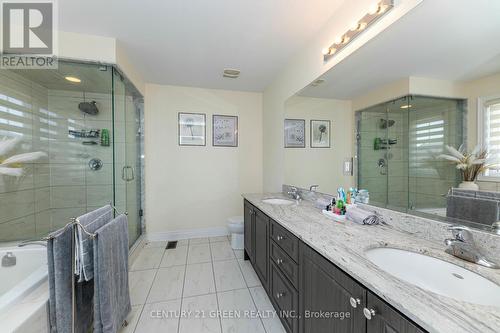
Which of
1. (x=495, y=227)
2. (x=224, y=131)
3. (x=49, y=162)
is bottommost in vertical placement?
(x=495, y=227)

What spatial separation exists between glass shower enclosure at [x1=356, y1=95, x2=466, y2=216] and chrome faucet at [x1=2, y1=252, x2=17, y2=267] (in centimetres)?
280

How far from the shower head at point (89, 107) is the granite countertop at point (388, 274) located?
248 cm

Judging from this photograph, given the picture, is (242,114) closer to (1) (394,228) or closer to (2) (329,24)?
(2) (329,24)

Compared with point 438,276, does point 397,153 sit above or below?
above

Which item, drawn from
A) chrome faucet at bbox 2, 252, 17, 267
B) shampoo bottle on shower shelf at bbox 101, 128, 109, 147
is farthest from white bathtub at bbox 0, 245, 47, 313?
shampoo bottle on shower shelf at bbox 101, 128, 109, 147

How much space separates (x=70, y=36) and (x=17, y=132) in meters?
1.26

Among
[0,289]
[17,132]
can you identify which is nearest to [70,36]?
[17,132]

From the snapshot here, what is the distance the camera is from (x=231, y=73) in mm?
2721

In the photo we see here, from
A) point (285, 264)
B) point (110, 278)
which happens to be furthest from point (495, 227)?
point (110, 278)

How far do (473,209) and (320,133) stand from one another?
1.30 meters

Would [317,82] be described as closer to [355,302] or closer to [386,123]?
[386,123]

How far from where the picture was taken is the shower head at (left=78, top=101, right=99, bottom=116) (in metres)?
2.41

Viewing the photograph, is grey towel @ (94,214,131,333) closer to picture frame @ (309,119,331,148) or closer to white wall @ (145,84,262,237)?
white wall @ (145,84,262,237)

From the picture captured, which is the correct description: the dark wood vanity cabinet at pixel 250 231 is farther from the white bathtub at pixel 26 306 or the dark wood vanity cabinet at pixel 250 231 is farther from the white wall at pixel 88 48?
the white wall at pixel 88 48
